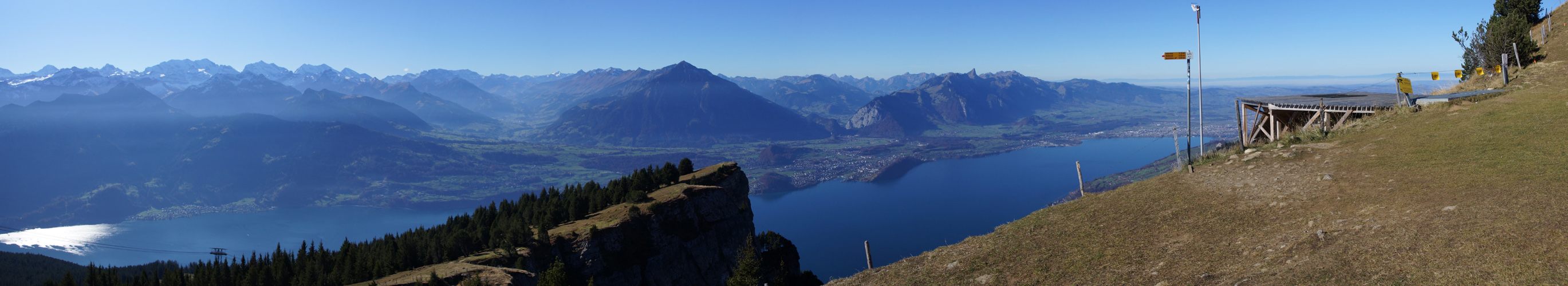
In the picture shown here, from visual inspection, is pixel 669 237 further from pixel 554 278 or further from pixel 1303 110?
pixel 1303 110

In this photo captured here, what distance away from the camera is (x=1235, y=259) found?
12.1 metres

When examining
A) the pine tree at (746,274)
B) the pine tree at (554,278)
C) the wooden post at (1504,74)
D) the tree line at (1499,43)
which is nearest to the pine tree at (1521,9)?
the tree line at (1499,43)

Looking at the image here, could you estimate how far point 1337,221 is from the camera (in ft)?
42.8

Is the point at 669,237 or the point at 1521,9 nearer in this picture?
the point at 1521,9

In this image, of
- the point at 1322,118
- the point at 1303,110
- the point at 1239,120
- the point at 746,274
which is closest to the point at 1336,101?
the point at 1303,110

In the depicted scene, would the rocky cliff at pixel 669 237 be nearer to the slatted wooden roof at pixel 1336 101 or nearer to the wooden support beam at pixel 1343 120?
the slatted wooden roof at pixel 1336 101

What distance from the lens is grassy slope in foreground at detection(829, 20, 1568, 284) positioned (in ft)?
32.4

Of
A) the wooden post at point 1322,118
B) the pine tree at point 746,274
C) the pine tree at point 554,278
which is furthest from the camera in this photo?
the pine tree at point 746,274

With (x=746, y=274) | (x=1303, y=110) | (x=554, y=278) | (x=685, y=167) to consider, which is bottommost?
(x=746, y=274)

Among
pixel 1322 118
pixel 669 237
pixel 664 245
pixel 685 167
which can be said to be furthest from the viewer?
pixel 685 167

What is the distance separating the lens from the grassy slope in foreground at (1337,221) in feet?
32.4

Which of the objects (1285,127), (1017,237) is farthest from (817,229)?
(1017,237)

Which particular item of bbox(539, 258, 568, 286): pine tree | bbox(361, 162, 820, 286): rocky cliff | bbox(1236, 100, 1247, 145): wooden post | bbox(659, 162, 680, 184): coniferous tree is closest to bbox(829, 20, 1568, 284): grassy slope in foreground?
bbox(1236, 100, 1247, 145): wooden post

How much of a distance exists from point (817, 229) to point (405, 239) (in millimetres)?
142798
